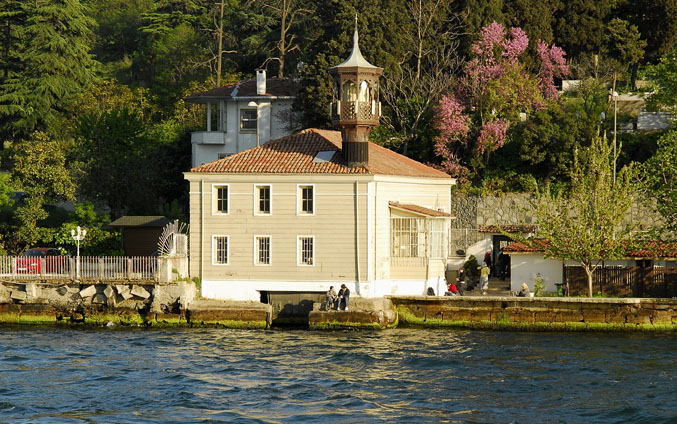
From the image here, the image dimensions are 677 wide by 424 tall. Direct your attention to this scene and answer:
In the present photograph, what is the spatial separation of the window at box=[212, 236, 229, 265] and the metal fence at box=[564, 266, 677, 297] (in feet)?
51.1

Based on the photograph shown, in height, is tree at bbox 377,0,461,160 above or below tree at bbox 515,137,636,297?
above

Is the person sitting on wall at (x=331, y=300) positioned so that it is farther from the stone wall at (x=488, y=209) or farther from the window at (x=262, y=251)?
the stone wall at (x=488, y=209)

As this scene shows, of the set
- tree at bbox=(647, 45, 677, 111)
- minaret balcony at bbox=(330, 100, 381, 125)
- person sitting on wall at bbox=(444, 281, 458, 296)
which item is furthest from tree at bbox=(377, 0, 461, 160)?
person sitting on wall at bbox=(444, 281, 458, 296)

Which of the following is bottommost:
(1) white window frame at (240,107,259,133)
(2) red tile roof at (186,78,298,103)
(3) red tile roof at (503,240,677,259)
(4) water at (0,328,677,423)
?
(4) water at (0,328,677,423)

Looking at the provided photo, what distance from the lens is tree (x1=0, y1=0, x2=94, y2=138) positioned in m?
77.0

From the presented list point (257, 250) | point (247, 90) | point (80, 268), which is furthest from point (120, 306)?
point (247, 90)

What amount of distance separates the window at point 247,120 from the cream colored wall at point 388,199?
17685 mm

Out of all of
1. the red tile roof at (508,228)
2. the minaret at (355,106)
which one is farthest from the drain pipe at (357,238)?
the red tile roof at (508,228)

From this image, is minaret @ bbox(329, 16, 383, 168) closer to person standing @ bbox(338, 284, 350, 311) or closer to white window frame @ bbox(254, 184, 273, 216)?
white window frame @ bbox(254, 184, 273, 216)

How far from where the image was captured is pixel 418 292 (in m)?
45.3

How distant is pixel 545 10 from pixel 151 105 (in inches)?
1190

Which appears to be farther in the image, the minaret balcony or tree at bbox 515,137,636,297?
the minaret balcony

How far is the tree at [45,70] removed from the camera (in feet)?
253

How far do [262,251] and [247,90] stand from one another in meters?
21.4
